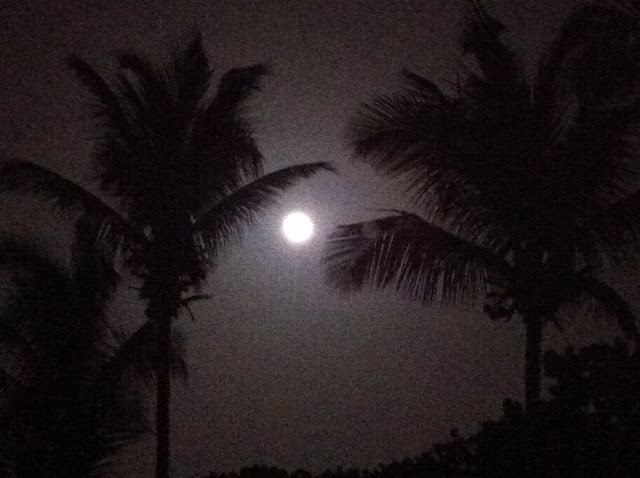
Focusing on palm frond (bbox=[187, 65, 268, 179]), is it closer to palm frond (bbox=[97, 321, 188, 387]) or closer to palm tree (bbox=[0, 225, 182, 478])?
palm tree (bbox=[0, 225, 182, 478])

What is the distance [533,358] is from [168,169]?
3.57 metres

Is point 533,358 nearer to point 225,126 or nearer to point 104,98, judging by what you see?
point 225,126

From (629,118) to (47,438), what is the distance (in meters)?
5.89

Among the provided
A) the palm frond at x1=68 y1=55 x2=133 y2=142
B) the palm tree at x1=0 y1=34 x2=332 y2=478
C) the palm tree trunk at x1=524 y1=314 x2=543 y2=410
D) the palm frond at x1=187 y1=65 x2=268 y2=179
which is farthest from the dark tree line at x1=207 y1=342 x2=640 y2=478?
the palm frond at x1=68 y1=55 x2=133 y2=142

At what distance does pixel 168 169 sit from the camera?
25.2 feet

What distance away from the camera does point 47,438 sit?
8.03m

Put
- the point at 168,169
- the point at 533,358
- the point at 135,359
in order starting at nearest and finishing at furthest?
the point at 533,358, the point at 168,169, the point at 135,359

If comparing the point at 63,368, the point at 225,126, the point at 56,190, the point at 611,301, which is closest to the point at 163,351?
the point at 63,368

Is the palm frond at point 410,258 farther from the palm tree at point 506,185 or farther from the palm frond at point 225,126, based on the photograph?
the palm frond at point 225,126

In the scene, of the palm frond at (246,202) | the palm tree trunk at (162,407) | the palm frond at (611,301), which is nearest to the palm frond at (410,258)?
the palm frond at (611,301)

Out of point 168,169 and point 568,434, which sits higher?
point 168,169

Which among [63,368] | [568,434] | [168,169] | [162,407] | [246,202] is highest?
[168,169]

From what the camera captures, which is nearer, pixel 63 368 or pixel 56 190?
pixel 56 190

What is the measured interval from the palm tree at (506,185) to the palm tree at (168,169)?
1161 mm
